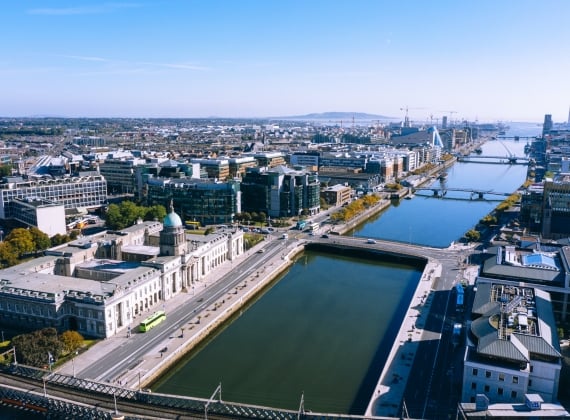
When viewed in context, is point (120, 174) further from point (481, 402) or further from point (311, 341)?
point (481, 402)

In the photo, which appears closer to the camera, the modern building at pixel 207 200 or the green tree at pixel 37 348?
the green tree at pixel 37 348

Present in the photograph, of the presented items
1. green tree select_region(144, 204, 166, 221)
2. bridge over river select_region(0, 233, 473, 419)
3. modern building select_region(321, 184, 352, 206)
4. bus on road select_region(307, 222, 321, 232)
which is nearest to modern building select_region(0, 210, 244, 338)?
bridge over river select_region(0, 233, 473, 419)

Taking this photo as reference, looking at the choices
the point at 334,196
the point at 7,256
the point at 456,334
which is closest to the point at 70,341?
the point at 7,256

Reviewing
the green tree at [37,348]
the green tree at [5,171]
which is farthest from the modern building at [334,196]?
the green tree at [5,171]

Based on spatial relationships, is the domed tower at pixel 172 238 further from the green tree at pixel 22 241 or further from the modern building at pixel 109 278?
the green tree at pixel 22 241

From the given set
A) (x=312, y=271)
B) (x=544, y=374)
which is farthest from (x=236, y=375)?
(x=312, y=271)

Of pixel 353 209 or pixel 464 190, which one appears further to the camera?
pixel 464 190
